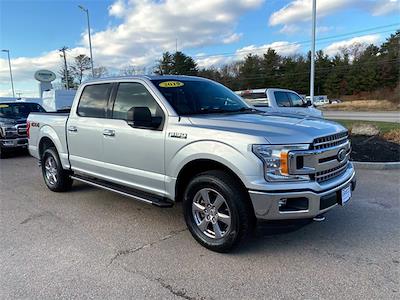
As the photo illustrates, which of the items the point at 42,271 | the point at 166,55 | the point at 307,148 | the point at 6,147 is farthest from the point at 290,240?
the point at 166,55

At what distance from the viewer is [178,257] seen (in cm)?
375

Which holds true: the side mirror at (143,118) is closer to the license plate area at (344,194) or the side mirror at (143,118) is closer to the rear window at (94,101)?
the rear window at (94,101)

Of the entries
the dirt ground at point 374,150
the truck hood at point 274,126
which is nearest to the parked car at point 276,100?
the dirt ground at point 374,150

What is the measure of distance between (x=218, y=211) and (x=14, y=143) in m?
9.17

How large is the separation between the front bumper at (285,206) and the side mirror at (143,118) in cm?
149

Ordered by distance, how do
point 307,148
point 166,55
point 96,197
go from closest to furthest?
point 307,148 < point 96,197 < point 166,55

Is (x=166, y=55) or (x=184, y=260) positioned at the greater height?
(x=166, y=55)

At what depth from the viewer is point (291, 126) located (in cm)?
365

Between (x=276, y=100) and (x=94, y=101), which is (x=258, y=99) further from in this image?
(x=94, y=101)

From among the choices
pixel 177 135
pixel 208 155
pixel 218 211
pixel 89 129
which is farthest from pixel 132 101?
pixel 218 211

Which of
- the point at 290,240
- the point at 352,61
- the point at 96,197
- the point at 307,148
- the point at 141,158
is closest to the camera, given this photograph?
the point at 307,148

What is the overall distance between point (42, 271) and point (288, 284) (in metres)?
2.36

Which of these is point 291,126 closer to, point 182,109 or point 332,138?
point 332,138

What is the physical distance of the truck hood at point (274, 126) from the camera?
343cm
